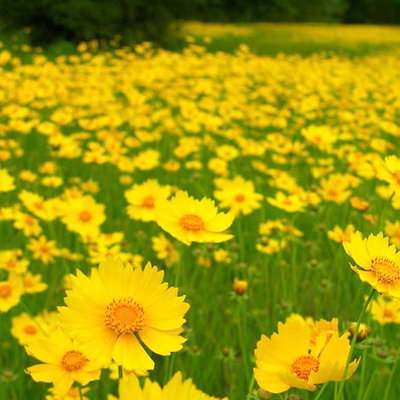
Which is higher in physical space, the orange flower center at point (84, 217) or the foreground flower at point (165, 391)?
the foreground flower at point (165, 391)

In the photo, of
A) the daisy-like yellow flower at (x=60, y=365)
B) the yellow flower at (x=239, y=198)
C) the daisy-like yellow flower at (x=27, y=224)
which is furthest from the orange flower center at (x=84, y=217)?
the daisy-like yellow flower at (x=60, y=365)

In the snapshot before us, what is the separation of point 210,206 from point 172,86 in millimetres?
3300

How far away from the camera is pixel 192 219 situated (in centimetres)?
87

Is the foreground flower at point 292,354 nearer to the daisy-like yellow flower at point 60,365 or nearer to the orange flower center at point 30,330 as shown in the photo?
the daisy-like yellow flower at point 60,365

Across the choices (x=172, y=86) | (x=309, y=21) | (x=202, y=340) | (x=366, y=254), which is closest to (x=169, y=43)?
(x=172, y=86)

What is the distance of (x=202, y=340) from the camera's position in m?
1.27

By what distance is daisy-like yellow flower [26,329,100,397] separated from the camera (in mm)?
665

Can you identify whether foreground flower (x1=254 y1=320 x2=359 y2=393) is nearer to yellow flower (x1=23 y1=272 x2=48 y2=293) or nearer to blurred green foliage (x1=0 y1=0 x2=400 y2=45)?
yellow flower (x1=23 y1=272 x2=48 y2=293)

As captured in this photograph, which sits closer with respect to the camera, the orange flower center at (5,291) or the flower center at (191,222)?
the flower center at (191,222)

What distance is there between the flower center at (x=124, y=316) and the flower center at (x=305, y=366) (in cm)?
17

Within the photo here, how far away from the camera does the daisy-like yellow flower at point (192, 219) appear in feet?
2.72

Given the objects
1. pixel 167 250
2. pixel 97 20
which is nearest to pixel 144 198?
pixel 167 250

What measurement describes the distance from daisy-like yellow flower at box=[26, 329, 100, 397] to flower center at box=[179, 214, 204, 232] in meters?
0.25

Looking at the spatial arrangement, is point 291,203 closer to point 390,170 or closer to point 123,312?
point 390,170
